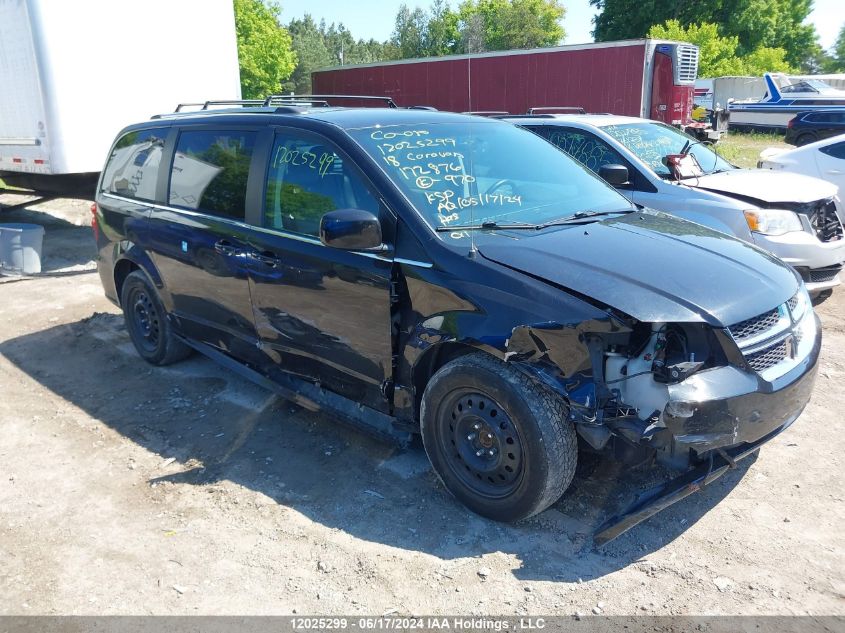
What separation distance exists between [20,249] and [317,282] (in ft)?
22.1

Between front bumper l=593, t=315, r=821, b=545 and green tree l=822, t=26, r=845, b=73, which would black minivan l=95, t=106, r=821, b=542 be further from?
green tree l=822, t=26, r=845, b=73

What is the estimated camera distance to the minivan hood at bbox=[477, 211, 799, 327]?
114 inches

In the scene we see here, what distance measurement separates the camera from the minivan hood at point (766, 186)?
6414mm

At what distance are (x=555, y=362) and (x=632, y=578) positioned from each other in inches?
39.2

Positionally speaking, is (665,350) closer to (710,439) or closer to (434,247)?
(710,439)

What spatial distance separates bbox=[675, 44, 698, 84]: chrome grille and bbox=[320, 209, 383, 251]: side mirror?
13.4 m

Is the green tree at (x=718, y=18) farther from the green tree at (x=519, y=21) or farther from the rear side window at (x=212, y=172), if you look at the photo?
the rear side window at (x=212, y=172)

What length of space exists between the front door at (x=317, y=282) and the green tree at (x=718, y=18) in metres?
47.2

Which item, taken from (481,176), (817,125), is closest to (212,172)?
(481,176)

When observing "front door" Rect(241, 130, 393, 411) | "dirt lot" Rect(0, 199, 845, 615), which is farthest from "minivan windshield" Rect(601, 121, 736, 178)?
"front door" Rect(241, 130, 393, 411)

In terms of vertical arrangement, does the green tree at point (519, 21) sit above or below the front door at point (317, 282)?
above

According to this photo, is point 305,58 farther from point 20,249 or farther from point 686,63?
point 20,249

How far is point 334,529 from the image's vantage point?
11.1ft

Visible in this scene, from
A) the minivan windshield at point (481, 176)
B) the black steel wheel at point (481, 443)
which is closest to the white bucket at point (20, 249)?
the minivan windshield at point (481, 176)
